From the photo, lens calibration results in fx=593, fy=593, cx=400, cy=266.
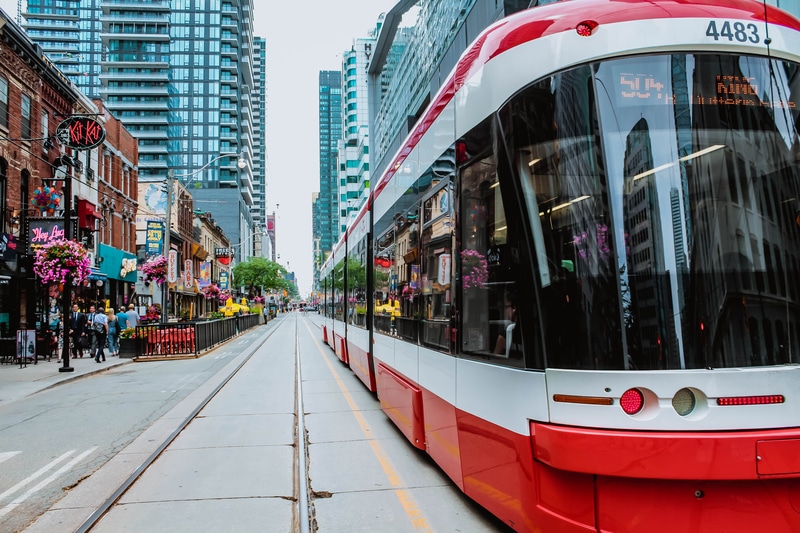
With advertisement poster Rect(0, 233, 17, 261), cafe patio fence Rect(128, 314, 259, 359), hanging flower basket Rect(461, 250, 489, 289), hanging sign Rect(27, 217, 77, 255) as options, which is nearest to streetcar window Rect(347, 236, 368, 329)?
hanging flower basket Rect(461, 250, 489, 289)

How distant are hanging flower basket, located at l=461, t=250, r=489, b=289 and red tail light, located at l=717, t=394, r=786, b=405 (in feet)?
5.34

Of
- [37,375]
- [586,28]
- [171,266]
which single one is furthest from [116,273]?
[586,28]

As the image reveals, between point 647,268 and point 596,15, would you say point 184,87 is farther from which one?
point 647,268

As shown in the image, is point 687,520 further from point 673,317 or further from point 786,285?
point 786,285

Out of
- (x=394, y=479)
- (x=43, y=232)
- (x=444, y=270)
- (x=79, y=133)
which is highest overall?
(x=79, y=133)

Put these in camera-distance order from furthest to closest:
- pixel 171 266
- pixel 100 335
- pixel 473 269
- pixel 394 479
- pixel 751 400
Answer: pixel 171 266 < pixel 100 335 < pixel 394 479 < pixel 473 269 < pixel 751 400

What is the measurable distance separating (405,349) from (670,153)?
13.4 ft

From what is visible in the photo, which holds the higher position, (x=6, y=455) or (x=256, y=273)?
(x=256, y=273)

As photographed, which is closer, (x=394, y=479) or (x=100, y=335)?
(x=394, y=479)

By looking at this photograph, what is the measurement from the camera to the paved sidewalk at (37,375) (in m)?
13.0

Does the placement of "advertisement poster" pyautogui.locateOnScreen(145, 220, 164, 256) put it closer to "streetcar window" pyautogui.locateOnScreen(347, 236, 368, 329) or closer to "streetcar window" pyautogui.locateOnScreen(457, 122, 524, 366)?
"streetcar window" pyautogui.locateOnScreen(347, 236, 368, 329)

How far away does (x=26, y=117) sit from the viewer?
23562 millimetres

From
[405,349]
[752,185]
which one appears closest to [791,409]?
[752,185]

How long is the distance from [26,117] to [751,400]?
27189 mm
